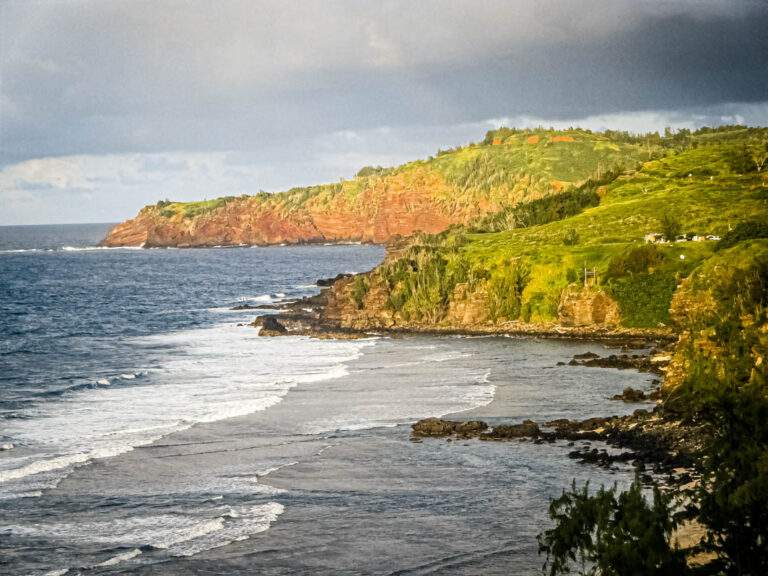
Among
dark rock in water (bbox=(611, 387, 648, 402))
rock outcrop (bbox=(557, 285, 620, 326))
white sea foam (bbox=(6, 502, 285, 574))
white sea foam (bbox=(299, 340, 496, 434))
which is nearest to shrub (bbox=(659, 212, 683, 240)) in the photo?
rock outcrop (bbox=(557, 285, 620, 326))

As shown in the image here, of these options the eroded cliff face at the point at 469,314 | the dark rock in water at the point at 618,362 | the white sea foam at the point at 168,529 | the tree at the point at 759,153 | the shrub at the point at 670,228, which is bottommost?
the white sea foam at the point at 168,529

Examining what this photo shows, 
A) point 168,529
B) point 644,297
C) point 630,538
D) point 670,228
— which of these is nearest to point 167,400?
point 168,529

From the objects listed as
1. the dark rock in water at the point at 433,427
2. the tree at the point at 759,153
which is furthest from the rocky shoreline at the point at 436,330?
the tree at the point at 759,153

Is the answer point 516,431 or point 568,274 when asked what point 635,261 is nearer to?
point 568,274

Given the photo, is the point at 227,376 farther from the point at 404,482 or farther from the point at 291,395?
the point at 404,482

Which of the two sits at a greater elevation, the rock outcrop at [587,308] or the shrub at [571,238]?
the shrub at [571,238]

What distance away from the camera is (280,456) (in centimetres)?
3975

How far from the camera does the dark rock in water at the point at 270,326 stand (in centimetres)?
8456

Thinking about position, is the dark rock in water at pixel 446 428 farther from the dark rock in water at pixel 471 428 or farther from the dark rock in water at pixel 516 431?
the dark rock in water at pixel 516 431

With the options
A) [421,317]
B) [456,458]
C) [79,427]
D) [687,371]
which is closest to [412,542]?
[456,458]

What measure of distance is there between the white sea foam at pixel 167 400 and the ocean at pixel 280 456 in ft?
0.61

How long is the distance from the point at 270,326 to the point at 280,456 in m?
47.8

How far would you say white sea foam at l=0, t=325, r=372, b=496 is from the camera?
39750mm

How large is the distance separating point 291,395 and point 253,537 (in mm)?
24688
